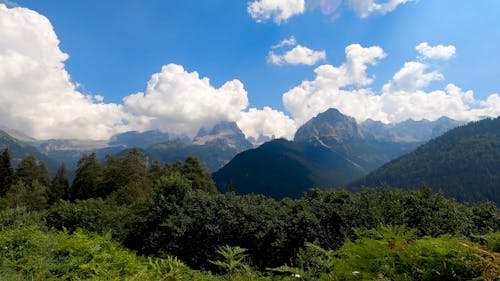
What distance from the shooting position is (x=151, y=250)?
66.5 feet

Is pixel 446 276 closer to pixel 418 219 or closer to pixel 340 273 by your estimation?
pixel 340 273

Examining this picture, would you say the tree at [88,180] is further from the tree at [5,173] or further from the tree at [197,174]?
the tree at [197,174]

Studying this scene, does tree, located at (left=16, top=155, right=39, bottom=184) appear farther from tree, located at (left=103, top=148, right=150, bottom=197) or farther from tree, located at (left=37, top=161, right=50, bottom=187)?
tree, located at (left=103, top=148, right=150, bottom=197)

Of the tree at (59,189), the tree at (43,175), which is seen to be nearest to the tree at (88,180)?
the tree at (59,189)

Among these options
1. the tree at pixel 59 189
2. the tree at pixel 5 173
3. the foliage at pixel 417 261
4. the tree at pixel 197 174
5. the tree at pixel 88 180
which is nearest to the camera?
the foliage at pixel 417 261

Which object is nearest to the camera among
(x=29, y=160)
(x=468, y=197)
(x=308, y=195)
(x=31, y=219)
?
(x=31, y=219)

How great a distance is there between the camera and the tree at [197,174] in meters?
49.9

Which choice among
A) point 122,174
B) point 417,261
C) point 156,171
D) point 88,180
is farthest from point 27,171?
point 417,261

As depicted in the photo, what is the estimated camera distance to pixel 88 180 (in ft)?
191

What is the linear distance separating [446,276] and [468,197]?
232195mm

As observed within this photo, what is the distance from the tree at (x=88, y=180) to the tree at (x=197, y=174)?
48.9 ft

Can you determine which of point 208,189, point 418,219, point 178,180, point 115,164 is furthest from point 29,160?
point 418,219

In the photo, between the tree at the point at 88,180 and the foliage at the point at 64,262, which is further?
the tree at the point at 88,180

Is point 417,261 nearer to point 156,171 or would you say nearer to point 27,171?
point 156,171
